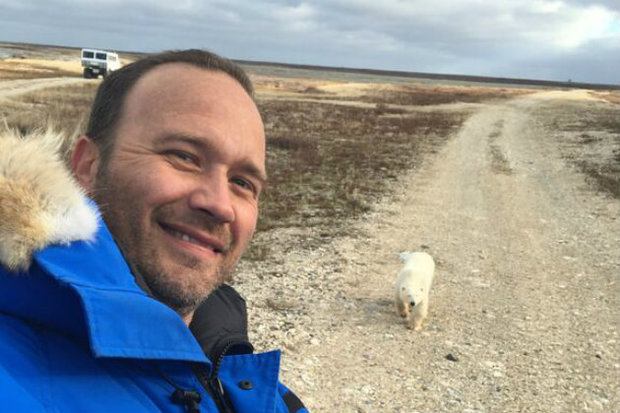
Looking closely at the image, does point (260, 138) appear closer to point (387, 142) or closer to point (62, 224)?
point (62, 224)

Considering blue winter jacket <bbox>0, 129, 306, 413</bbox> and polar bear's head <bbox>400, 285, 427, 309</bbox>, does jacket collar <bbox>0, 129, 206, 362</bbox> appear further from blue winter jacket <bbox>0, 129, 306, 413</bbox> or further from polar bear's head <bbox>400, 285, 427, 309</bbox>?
polar bear's head <bbox>400, 285, 427, 309</bbox>

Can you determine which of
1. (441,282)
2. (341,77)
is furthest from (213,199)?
(341,77)

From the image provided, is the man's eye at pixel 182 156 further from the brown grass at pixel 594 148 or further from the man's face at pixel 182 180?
the brown grass at pixel 594 148

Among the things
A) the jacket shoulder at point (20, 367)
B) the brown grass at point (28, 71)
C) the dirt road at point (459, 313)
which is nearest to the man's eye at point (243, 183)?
the jacket shoulder at point (20, 367)

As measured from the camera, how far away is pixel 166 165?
6.63 ft

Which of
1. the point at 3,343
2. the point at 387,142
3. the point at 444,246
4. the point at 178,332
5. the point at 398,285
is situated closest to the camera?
the point at 3,343

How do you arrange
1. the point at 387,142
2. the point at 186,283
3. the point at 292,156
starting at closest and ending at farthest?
the point at 186,283
the point at 292,156
the point at 387,142

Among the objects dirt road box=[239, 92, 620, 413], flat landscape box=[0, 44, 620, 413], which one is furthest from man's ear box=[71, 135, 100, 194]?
dirt road box=[239, 92, 620, 413]

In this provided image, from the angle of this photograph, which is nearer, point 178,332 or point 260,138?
point 178,332

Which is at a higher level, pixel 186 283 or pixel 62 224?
pixel 62 224

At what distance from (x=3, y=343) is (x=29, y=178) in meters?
0.37

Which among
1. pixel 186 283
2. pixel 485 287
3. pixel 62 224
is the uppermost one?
pixel 62 224

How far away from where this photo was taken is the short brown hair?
84.7 inches

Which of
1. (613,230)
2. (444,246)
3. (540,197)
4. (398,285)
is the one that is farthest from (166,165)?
(540,197)
